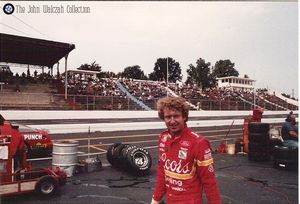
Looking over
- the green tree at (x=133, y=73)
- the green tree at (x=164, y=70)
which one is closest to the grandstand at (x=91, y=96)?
the green tree at (x=164, y=70)

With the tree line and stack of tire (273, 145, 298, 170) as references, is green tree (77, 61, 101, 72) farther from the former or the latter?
stack of tire (273, 145, 298, 170)

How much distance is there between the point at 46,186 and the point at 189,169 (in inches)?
164

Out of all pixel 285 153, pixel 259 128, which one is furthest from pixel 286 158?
pixel 259 128

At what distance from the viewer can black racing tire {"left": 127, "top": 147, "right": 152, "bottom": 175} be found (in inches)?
313

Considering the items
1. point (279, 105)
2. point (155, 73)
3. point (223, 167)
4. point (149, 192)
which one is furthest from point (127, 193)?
point (155, 73)

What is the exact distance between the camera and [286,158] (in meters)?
8.91

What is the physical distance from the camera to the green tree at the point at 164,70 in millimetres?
91312

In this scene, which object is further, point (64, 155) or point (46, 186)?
point (64, 155)

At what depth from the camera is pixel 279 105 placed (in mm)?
51000

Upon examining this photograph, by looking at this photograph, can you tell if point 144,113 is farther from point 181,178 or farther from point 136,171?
point 181,178

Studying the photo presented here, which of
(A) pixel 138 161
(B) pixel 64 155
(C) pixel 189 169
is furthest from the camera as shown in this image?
(A) pixel 138 161

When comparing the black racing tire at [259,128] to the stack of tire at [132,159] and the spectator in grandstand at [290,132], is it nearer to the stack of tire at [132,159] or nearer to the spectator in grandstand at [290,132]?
the spectator in grandstand at [290,132]

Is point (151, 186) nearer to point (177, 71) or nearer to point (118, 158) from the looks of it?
point (118, 158)

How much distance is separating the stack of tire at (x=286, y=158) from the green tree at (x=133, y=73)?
287ft
